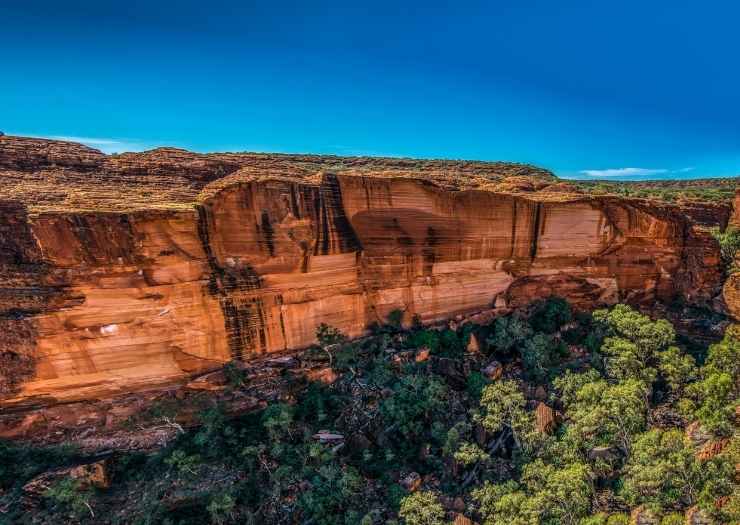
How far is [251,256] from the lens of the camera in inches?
683

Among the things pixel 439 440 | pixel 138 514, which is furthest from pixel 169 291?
pixel 439 440

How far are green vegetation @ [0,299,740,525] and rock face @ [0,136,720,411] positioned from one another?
2.61 metres

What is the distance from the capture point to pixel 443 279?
21.1 meters

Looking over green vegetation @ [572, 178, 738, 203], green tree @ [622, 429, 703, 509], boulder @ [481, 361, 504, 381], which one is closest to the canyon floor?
green tree @ [622, 429, 703, 509]

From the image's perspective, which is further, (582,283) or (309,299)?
(582,283)

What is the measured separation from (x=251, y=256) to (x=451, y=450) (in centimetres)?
1245

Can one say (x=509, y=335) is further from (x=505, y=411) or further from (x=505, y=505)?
(x=505, y=505)

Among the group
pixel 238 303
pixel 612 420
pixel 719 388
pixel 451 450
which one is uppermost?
pixel 238 303

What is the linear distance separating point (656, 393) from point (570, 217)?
9867 mm

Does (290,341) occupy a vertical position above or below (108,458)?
above

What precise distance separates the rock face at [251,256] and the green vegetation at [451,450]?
8.56ft

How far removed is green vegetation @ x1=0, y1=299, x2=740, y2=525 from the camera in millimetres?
12414

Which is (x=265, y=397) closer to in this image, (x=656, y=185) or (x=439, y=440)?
(x=439, y=440)

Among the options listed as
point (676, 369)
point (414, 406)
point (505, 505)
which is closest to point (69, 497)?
point (414, 406)
